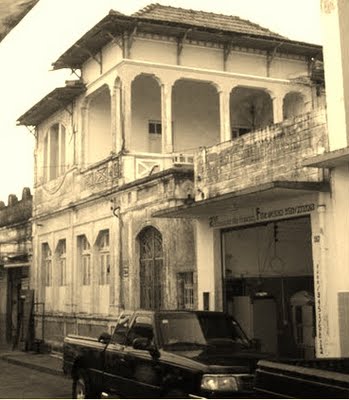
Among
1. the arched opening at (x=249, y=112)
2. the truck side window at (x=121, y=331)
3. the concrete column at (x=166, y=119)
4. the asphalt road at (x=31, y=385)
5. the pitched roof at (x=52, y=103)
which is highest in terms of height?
the pitched roof at (x=52, y=103)

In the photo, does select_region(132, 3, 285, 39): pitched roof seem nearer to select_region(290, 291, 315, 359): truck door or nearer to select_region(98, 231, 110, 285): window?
select_region(98, 231, 110, 285): window

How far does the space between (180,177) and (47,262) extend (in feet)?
35.7

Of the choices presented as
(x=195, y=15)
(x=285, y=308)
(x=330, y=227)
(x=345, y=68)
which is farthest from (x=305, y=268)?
(x=195, y=15)

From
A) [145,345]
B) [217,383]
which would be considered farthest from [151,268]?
[217,383]

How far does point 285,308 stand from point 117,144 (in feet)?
22.5

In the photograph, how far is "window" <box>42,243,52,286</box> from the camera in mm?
25086

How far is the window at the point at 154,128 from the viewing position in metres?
21.6

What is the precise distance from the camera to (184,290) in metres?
16.3

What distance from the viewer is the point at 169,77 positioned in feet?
63.9

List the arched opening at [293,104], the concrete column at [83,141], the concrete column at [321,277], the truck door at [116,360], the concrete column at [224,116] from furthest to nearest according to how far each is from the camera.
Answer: the arched opening at [293,104], the concrete column at [83,141], the concrete column at [224,116], the concrete column at [321,277], the truck door at [116,360]

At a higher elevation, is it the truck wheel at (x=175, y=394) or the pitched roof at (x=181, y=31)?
the pitched roof at (x=181, y=31)

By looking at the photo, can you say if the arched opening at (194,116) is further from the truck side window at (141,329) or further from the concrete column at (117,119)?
the truck side window at (141,329)

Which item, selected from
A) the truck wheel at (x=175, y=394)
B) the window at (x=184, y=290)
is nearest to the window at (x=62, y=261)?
the window at (x=184, y=290)

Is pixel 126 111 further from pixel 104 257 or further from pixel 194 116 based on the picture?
pixel 104 257
